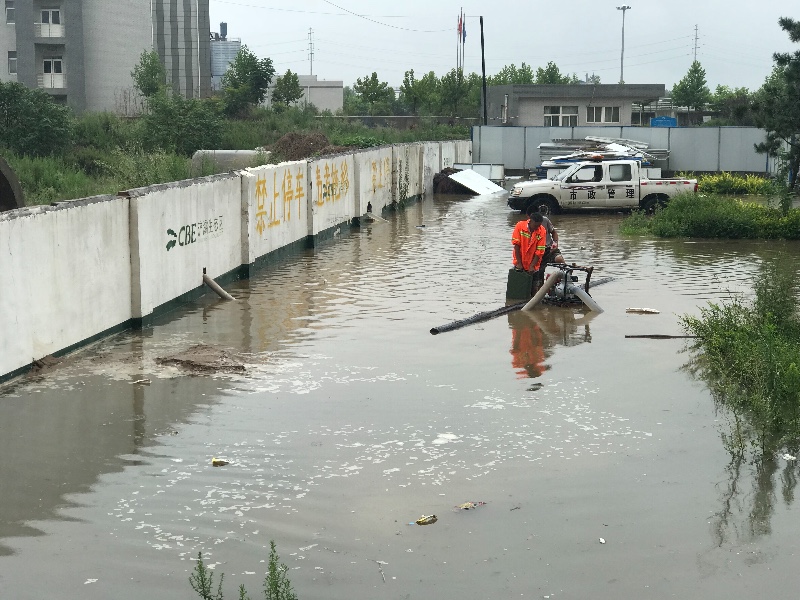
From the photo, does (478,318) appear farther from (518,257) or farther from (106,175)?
(106,175)

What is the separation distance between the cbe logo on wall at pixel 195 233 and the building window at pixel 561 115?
5039 cm

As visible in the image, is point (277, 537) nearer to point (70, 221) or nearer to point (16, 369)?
point (16, 369)

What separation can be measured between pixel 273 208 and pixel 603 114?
48.8m

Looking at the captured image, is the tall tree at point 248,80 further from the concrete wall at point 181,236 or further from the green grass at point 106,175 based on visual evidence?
the concrete wall at point 181,236

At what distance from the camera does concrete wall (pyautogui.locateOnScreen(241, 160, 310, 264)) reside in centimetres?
1886

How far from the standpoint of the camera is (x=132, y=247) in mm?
13859

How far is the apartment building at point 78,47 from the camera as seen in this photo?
63.8 m

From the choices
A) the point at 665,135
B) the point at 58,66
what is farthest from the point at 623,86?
the point at 58,66

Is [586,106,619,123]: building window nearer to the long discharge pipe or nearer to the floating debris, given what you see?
the long discharge pipe

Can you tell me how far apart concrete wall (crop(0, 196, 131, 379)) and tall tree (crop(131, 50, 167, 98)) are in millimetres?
57907

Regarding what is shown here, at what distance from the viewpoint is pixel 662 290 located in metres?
17.6

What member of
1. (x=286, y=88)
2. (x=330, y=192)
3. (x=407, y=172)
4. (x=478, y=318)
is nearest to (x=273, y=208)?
(x=330, y=192)

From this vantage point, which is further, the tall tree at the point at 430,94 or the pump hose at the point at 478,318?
the tall tree at the point at 430,94

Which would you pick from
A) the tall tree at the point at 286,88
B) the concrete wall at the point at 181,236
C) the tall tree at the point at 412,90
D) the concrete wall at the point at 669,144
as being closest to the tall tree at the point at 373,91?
the tall tree at the point at 412,90
